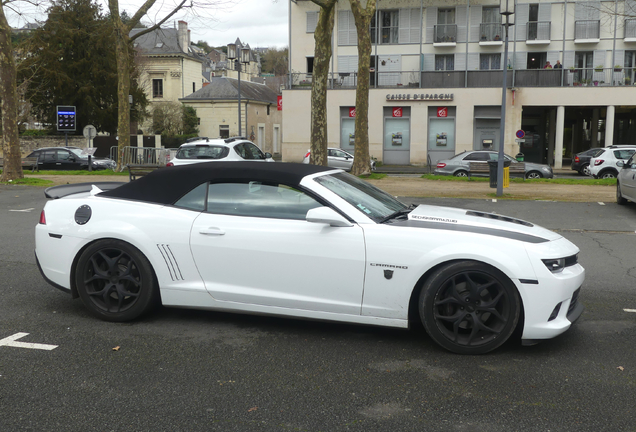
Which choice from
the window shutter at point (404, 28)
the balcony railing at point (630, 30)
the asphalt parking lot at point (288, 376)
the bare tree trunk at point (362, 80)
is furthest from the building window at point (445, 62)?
the asphalt parking lot at point (288, 376)

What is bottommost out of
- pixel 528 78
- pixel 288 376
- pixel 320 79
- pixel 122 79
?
pixel 288 376

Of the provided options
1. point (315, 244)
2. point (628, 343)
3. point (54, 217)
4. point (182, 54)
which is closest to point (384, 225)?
point (315, 244)

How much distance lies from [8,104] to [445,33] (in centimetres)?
2886

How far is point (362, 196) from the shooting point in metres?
5.35

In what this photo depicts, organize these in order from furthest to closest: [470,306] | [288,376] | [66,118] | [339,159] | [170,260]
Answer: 1. [66,118]
2. [339,159]
3. [170,260]
4. [470,306]
5. [288,376]

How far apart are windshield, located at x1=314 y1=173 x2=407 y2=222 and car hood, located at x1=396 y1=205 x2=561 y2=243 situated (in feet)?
0.71

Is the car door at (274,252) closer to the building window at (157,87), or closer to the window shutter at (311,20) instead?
the window shutter at (311,20)

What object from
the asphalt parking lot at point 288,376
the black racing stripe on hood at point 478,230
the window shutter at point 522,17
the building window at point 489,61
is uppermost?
the window shutter at point 522,17

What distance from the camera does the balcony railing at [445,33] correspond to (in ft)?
134

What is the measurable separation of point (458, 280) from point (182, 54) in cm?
6956

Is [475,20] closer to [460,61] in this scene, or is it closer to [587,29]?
[460,61]

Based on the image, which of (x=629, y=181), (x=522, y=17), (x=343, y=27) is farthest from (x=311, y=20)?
(x=629, y=181)

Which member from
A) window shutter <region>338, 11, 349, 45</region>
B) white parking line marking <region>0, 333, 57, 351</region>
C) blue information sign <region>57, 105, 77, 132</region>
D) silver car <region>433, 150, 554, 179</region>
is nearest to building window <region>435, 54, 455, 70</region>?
window shutter <region>338, 11, 349, 45</region>

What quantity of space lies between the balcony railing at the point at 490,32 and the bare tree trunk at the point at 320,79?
21.2 m
